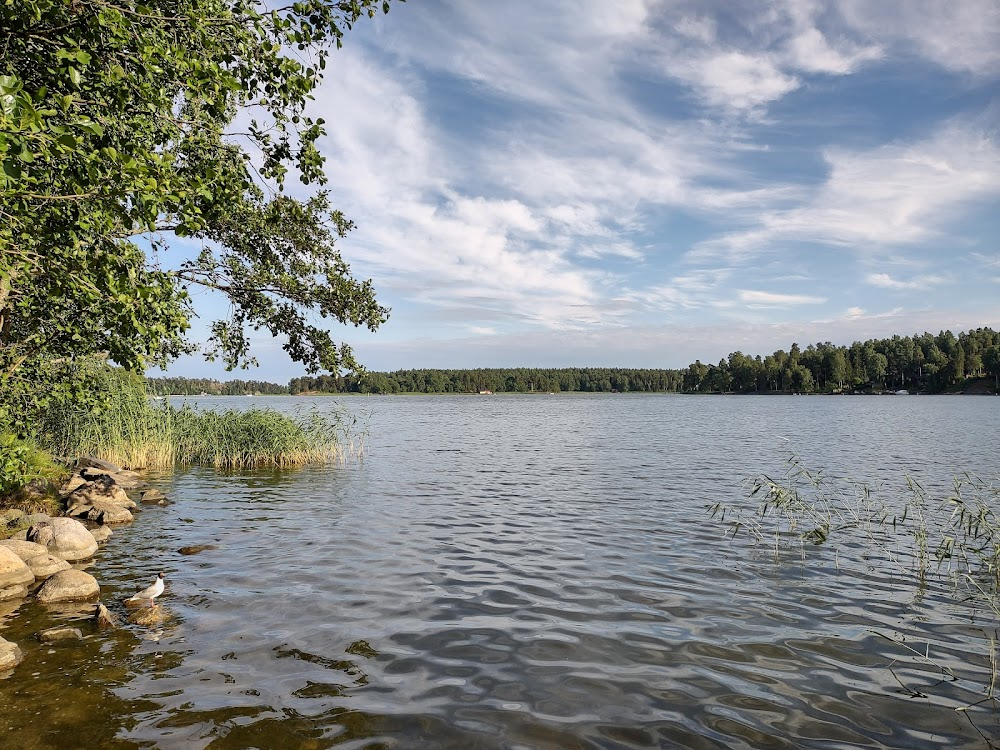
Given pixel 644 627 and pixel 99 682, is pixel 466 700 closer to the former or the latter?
pixel 644 627

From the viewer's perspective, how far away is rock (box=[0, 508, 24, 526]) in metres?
15.7

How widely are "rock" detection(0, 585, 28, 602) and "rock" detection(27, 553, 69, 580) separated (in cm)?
91

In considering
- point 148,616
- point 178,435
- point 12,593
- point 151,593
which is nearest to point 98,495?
point 12,593

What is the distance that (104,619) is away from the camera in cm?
1002

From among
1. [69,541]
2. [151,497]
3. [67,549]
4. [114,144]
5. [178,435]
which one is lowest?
[151,497]

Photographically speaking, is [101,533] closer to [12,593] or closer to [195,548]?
[195,548]

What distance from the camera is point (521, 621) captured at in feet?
33.8

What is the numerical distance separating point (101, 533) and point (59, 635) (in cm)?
832

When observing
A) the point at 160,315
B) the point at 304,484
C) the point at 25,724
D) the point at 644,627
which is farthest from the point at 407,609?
the point at 304,484

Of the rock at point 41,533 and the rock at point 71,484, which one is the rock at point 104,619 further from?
the rock at point 71,484

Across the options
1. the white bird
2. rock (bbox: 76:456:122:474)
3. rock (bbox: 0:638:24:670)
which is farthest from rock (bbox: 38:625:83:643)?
rock (bbox: 76:456:122:474)

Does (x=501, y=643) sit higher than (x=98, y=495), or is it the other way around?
(x=98, y=495)

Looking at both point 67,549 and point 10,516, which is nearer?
point 67,549

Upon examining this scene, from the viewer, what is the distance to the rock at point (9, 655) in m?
8.30
